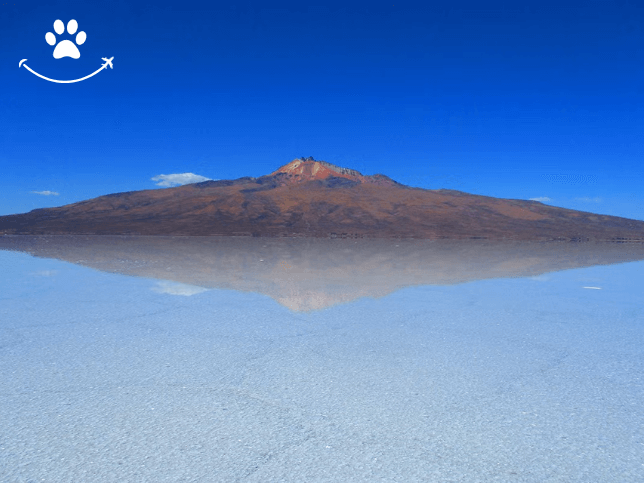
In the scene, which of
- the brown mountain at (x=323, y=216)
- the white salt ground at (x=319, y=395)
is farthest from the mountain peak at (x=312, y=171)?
the white salt ground at (x=319, y=395)

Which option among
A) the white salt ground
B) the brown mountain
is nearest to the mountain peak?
the brown mountain

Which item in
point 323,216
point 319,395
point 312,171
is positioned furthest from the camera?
point 312,171

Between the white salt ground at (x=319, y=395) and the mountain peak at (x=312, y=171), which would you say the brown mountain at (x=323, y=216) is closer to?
the mountain peak at (x=312, y=171)

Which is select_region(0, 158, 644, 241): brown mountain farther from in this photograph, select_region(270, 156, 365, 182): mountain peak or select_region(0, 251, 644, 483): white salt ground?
select_region(0, 251, 644, 483): white salt ground

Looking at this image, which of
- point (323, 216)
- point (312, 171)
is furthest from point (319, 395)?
point (312, 171)

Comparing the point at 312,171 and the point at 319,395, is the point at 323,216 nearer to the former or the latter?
the point at 312,171

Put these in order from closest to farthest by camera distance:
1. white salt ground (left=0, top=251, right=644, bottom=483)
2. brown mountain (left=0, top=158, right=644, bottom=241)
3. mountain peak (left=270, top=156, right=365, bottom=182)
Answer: white salt ground (left=0, top=251, right=644, bottom=483) → brown mountain (left=0, top=158, right=644, bottom=241) → mountain peak (left=270, top=156, right=365, bottom=182)
